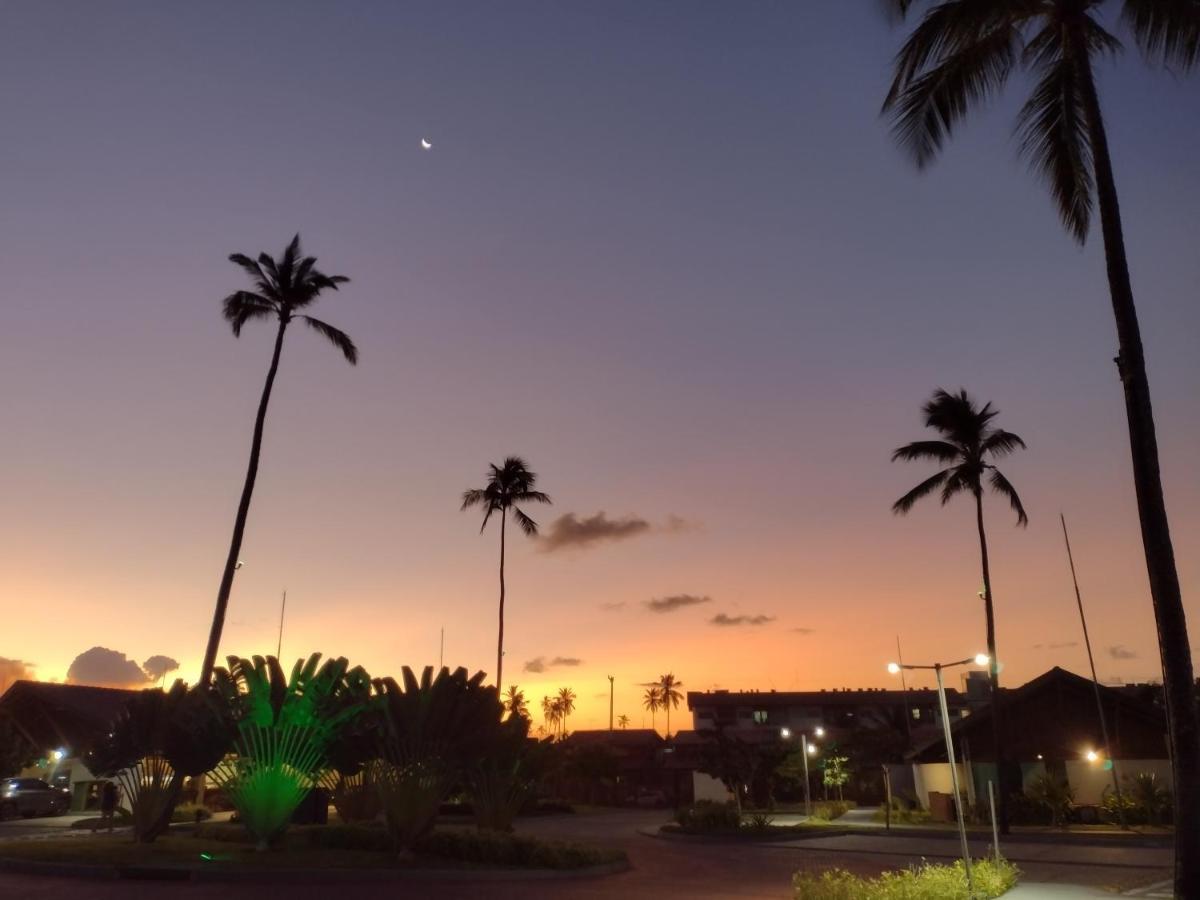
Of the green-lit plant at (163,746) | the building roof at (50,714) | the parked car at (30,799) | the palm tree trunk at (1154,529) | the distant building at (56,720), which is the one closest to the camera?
the palm tree trunk at (1154,529)

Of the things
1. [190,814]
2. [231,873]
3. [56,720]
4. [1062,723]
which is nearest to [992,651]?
[1062,723]

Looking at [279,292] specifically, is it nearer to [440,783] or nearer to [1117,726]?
[440,783]

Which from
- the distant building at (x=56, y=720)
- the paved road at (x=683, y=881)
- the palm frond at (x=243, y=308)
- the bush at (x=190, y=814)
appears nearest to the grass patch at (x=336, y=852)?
the paved road at (x=683, y=881)

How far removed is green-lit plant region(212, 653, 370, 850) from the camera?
22.3 metres

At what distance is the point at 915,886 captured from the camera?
1506 centimetres

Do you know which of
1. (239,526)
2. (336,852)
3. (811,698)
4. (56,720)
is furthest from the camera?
(811,698)

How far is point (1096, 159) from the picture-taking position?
48.2ft

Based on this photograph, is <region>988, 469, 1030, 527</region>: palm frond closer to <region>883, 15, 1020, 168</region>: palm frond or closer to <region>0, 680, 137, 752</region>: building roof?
<region>883, 15, 1020, 168</region>: palm frond

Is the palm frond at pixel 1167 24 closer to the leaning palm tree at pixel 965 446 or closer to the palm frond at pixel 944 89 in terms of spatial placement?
the palm frond at pixel 944 89

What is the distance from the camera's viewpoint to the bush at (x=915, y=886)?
48.0ft

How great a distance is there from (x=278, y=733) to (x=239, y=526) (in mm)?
10336

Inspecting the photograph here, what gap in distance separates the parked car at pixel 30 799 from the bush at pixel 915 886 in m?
43.1

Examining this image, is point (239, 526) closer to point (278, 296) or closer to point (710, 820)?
point (278, 296)

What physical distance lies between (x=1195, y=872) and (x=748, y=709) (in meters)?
87.0
